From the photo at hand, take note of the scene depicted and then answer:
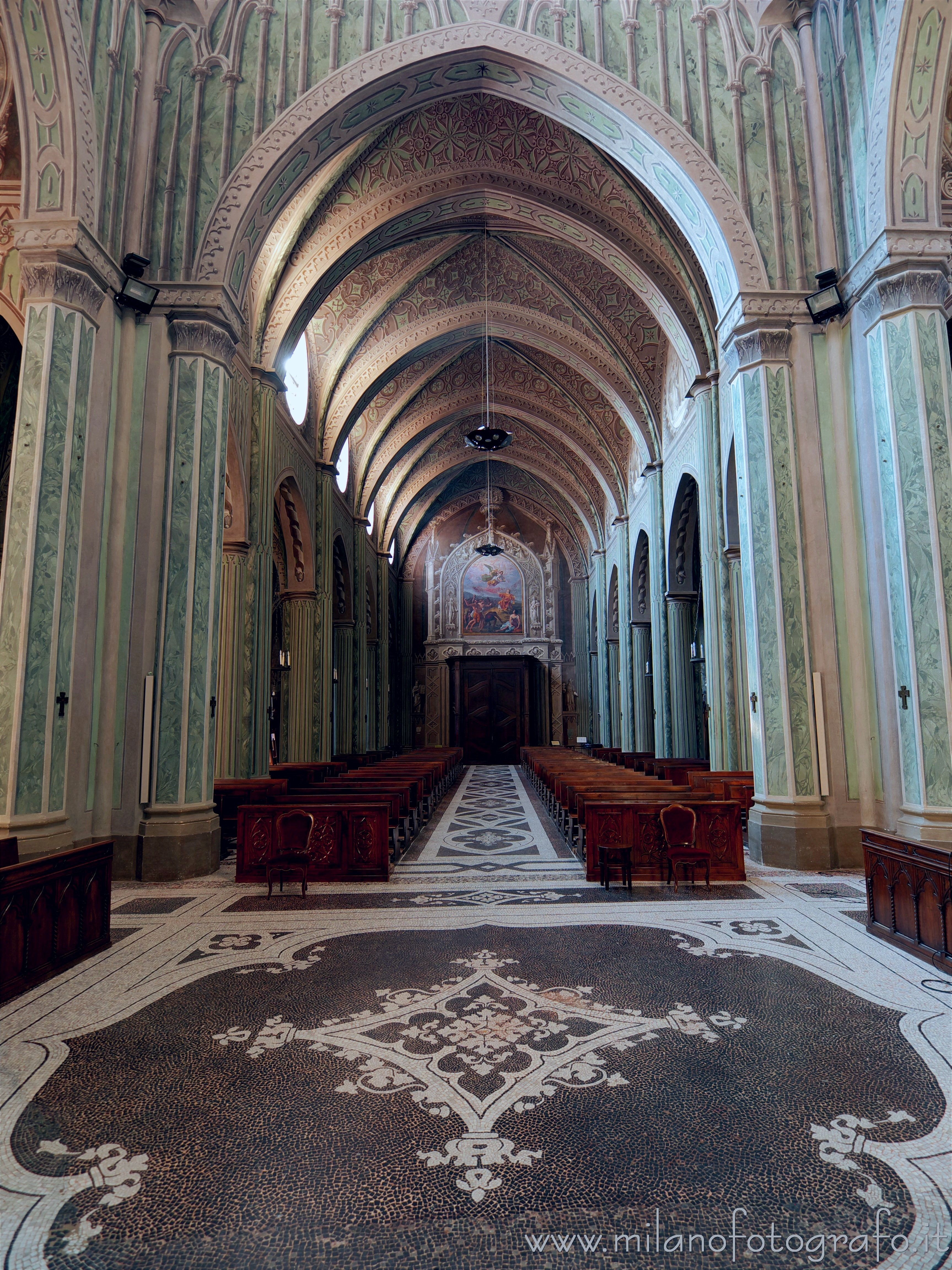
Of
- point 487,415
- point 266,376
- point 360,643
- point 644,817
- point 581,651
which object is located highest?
point 487,415

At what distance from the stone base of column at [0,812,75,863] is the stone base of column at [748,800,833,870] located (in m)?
6.49

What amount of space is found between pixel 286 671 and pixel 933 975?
13199 mm

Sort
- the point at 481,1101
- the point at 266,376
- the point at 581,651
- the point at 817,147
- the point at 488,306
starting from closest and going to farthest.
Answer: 1. the point at 481,1101
2. the point at 817,147
3. the point at 266,376
4. the point at 488,306
5. the point at 581,651

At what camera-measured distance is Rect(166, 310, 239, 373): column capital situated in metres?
8.02

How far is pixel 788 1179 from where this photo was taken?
2.37 meters

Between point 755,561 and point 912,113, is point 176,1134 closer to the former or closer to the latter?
point 755,561

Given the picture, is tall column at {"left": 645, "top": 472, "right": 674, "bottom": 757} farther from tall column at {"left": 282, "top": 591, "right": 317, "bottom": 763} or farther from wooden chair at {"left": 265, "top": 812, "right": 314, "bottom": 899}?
wooden chair at {"left": 265, "top": 812, "right": 314, "bottom": 899}

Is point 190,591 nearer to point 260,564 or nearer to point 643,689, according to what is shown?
point 260,564

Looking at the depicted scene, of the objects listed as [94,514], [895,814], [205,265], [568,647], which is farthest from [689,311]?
[568,647]

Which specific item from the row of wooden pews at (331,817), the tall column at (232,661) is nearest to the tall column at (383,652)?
the row of wooden pews at (331,817)

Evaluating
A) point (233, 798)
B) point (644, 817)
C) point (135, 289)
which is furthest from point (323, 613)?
point (644, 817)

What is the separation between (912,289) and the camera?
23.7 feet

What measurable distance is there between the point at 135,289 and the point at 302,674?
8422 mm

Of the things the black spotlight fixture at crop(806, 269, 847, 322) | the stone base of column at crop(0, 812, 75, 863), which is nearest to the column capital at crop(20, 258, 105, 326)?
the stone base of column at crop(0, 812, 75, 863)
